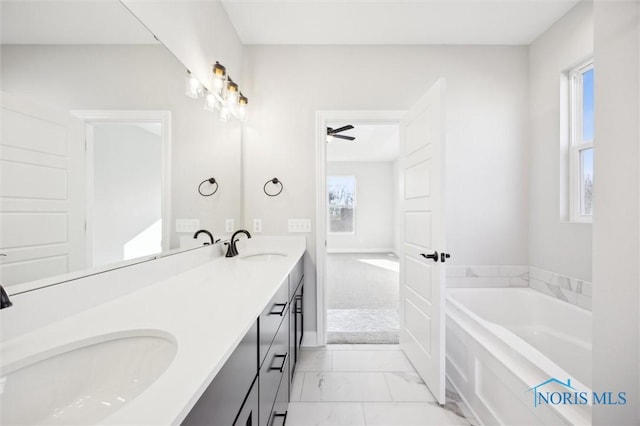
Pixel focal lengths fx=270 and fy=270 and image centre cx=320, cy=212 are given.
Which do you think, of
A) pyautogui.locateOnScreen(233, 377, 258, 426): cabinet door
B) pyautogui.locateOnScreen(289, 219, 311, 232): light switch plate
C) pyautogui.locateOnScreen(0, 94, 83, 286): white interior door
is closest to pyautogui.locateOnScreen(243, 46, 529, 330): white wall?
pyautogui.locateOnScreen(289, 219, 311, 232): light switch plate

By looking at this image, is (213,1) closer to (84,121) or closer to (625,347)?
(84,121)

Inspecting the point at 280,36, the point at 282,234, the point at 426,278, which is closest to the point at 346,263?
the point at 282,234

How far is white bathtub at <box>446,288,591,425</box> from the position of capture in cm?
120

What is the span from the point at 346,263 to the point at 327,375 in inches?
170

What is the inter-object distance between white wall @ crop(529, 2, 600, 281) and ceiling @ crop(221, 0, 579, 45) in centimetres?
16

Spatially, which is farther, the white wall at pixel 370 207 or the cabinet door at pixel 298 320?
the white wall at pixel 370 207

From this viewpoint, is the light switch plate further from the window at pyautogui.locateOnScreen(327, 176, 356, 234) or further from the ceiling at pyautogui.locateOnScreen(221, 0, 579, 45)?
the window at pyautogui.locateOnScreen(327, 176, 356, 234)

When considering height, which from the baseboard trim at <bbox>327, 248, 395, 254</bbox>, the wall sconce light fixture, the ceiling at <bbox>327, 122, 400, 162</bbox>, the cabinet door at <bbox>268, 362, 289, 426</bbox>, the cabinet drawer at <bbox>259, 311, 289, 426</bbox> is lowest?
the baseboard trim at <bbox>327, 248, 395, 254</bbox>

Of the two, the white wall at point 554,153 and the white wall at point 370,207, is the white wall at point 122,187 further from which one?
the white wall at point 370,207

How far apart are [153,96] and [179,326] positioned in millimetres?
1074

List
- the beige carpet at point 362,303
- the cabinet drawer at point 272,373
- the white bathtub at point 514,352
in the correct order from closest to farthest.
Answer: the cabinet drawer at point 272,373
the white bathtub at point 514,352
the beige carpet at point 362,303

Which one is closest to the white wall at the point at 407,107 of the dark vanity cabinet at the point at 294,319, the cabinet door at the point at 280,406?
the dark vanity cabinet at the point at 294,319

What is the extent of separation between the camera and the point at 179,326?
0.75m

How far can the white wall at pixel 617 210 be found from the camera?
0.66 metres
